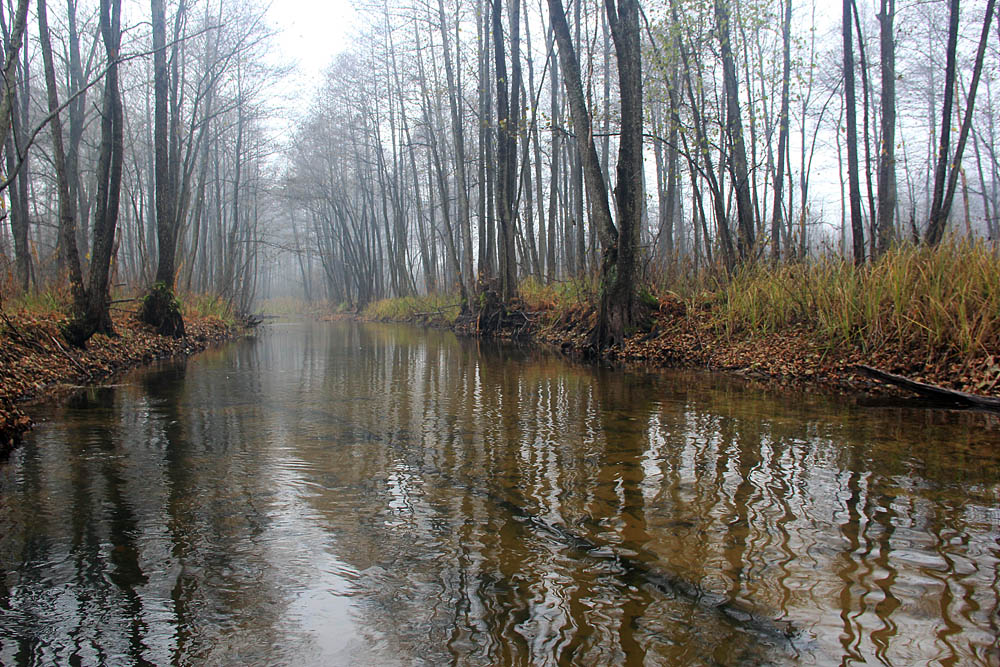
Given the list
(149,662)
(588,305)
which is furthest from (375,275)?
(149,662)

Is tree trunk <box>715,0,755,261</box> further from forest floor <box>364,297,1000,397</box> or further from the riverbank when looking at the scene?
forest floor <box>364,297,1000,397</box>

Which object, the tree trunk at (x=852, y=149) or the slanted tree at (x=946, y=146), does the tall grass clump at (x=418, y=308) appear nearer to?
the tree trunk at (x=852, y=149)

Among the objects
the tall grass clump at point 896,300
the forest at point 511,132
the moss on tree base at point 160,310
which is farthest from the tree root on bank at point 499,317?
the moss on tree base at point 160,310

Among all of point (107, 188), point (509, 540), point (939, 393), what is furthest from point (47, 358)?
point (939, 393)

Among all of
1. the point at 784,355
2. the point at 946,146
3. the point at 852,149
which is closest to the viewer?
the point at 784,355

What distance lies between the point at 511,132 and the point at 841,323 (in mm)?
7645

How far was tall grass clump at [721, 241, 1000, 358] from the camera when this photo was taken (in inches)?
204

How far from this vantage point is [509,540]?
2.42 meters

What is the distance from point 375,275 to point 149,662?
3085 centimetres

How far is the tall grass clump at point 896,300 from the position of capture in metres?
5.19

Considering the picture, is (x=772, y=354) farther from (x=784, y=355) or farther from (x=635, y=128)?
(x=635, y=128)

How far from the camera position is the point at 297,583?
2.10 metres

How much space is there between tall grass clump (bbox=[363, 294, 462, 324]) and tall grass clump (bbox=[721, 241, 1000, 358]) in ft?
39.3

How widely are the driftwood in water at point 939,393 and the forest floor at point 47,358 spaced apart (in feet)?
21.9
